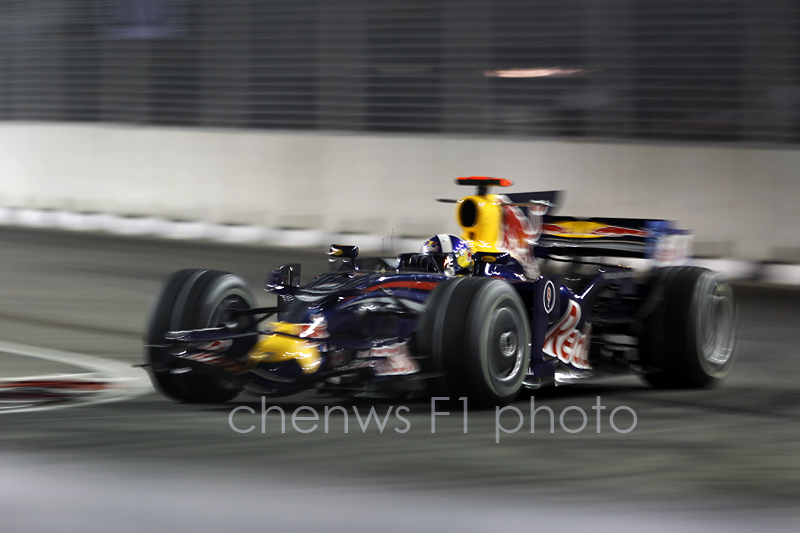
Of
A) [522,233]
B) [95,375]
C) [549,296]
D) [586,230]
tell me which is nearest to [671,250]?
[586,230]

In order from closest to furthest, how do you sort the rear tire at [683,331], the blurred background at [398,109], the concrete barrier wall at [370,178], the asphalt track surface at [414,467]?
the asphalt track surface at [414,467] → the rear tire at [683,331] → the concrete barrier wall at [370,178] → the blurred background at [398,109]

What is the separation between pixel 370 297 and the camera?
6.84 meters

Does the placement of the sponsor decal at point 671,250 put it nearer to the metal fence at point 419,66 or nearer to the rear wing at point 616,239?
the rear wing at point 616,239

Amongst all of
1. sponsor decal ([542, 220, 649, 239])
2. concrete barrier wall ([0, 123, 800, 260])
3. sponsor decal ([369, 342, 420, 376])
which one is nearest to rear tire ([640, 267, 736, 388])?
sponsor decal ([542, 220, 649, 239])

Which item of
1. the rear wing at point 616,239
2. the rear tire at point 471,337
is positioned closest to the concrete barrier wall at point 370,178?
the rear wing at point 616,239

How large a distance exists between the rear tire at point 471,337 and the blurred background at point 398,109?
818 centimetres

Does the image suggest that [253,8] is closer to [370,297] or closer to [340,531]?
[370,297]

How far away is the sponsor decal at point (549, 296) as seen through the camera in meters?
7.28

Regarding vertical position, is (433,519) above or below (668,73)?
below

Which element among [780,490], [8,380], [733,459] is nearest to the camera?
[780,490]

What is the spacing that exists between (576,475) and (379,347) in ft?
4.69

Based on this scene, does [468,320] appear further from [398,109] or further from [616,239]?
[398,109]

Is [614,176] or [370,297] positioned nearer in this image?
[370,297]

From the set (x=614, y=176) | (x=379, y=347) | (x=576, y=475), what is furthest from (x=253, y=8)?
(x=576, y=475)
